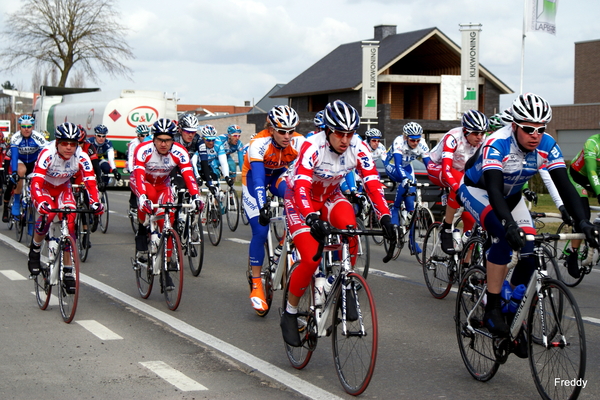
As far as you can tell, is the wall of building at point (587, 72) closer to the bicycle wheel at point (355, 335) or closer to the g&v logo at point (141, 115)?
the g&v logo at point (141, 115)

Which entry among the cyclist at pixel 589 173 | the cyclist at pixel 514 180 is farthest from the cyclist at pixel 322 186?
the cyclist at pixel 589 173

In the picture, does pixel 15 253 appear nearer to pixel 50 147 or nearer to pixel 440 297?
pixel 50 147

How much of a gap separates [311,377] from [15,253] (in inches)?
335

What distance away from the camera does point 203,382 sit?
18.7 ft

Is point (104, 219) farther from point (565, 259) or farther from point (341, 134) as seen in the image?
point (341, 134)

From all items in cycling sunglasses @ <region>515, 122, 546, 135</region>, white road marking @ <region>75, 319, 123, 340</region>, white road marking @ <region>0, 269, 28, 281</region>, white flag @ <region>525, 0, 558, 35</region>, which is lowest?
white road marking @ <region>0, 269, 28, 281</region>

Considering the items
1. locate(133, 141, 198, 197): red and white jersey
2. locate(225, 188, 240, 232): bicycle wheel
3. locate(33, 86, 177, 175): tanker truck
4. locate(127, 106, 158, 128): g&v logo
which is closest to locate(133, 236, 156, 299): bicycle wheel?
locate(133, 141, 198, 197): red and white jersey

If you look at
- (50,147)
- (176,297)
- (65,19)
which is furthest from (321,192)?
(65,19)

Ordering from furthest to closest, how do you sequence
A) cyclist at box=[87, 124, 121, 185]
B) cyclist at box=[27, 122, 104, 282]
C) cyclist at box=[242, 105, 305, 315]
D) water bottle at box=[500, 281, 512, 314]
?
cyclist at box=[87, 124, 121, 185], cyclist at box=[27, 122, 104, 282], cyclist at box=[242, 105, 305, 315], water bottle at box=[500, 281, 512, 314]

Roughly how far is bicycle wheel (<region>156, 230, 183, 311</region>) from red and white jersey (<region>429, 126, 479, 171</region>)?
319cm

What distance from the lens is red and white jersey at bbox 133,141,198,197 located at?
9102 mm

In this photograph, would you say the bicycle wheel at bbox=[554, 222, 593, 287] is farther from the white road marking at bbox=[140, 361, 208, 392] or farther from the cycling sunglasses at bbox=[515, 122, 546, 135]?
the white road marking at bbox=[140, 361, 208, 392]

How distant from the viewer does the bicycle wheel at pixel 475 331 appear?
220 inches

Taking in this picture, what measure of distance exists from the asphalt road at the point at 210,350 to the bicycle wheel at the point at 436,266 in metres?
0.15
